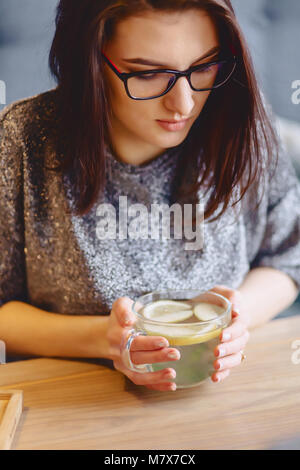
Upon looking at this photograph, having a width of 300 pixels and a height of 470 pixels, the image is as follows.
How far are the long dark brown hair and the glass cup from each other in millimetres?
301

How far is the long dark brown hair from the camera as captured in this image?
80 cm

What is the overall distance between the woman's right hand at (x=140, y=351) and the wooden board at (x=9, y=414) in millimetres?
173

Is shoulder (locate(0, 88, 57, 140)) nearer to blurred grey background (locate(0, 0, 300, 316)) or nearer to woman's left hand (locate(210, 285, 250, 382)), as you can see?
blurred grey background (locate(0, 0, 300, 316))

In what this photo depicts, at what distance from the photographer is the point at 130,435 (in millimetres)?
685

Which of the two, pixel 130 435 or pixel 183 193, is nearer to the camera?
pixel 130 435

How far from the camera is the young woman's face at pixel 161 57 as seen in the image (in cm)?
78

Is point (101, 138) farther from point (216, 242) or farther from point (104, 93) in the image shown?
point (216, 242)

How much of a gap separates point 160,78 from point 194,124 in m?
0.23

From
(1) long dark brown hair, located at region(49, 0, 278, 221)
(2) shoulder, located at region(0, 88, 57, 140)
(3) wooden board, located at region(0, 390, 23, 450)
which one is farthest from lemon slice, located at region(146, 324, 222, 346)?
(2) shoulder, located at region(0, 88, 57, 140)

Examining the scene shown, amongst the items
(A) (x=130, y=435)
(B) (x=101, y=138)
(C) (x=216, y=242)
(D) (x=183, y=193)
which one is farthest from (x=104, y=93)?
(A) (x=130, y=435)

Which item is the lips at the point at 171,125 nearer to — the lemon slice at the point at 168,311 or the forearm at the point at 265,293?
the lemon slice at the point at 168,311

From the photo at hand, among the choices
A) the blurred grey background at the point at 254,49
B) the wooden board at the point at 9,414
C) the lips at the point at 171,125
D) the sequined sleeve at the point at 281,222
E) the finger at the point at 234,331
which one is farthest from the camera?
the blurred grey background at the point at 254,49

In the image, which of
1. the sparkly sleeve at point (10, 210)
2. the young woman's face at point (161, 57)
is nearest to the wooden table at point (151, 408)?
the sparkly sleeve at point (10, 210)

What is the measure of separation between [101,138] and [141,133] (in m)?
0.08
